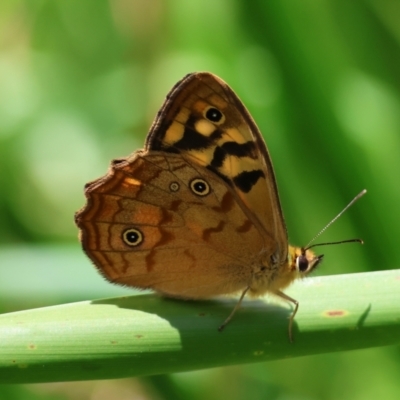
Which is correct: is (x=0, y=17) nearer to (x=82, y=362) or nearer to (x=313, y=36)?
(x=313, y=36)

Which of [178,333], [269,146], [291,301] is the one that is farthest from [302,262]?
[269,146]

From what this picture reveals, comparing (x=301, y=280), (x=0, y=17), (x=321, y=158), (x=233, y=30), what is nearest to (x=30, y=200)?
(x=0, y=17)

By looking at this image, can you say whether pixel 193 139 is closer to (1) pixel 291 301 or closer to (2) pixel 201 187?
(2) pixel 201 187

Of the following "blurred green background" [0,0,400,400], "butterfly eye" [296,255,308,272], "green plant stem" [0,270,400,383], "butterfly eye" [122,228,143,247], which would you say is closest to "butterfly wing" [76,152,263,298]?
"butterfly eye" [122,228,143,247]

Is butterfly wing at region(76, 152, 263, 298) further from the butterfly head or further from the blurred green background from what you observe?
the blurred green background

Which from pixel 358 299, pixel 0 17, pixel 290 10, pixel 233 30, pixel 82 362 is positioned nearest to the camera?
pixel 82 362

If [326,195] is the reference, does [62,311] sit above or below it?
below

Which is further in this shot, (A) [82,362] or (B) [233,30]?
(B) [233,30]
